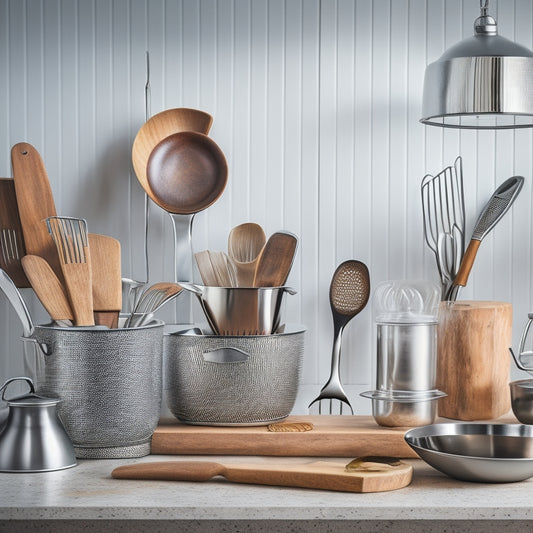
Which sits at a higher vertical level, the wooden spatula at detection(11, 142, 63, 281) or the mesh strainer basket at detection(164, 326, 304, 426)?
the wooden spatula at detection(11, 142, 63, 281)

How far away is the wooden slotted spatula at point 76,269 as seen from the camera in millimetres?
1130

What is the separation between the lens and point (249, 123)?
4.58 feet

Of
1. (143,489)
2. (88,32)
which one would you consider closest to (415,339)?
(143,489)

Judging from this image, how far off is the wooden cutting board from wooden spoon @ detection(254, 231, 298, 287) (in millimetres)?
237

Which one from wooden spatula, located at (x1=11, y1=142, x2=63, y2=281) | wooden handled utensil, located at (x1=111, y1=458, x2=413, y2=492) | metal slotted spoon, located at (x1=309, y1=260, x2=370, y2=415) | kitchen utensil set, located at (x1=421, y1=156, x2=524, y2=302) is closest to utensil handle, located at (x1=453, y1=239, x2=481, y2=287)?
kitchen utensil set, located at (x1=421, y1=156, x2=524, y2=302)

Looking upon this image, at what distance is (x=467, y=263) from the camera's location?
1.30 m

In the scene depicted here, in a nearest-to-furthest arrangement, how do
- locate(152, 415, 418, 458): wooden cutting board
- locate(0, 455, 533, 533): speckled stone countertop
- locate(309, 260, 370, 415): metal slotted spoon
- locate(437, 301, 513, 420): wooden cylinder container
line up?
1. locate(0, 455, 533, 533): speckled stone countertop
2. locate(152, 415, 418, 458): wooden cutting board
3. locate(437, 301, 513, 420): wooden cylinder container
4. locate(309, 260, 370, 415): metal slotted spoon

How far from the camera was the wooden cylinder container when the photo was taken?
1.22 metres

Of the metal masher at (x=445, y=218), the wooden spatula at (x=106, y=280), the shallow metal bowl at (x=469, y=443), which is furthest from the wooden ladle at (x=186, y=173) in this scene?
the shallow metal bowl at (x=469, y=443)

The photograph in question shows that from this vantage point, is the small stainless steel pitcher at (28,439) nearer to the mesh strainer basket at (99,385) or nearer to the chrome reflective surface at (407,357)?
the mesh strainer basket at (99,385)

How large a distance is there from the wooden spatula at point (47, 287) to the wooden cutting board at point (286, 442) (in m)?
0.22

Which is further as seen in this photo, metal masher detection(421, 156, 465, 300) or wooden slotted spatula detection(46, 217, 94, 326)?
metal masher detection(421, 156, 465, 300)

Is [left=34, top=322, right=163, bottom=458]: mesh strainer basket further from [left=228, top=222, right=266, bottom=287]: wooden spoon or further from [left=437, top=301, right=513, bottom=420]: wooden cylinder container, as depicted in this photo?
[left=437, top=301, right=513, bottom=420]: wooden cylinder container

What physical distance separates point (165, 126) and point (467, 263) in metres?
0.56
